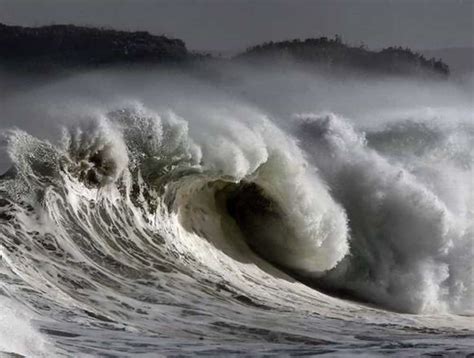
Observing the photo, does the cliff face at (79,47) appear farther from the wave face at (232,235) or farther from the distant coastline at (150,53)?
the wave face at (232,235)

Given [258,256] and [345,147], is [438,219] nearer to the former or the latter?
[345,147]

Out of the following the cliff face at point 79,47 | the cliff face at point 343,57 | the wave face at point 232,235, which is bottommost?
the wave face at point 232,235

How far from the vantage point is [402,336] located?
9.16 metres

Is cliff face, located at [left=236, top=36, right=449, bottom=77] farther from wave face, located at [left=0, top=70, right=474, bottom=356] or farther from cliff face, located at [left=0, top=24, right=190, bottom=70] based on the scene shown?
wave face, located at [left=0, top=70, right=474, bottom=356]

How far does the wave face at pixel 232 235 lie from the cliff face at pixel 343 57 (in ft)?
27.1

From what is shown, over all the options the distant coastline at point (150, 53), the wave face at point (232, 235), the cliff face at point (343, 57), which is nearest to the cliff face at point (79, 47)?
the distant coastline at point (150, 53)

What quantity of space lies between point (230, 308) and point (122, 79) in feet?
28.7

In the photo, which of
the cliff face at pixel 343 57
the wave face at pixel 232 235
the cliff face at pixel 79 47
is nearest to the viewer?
the wave face at pixel 232 235

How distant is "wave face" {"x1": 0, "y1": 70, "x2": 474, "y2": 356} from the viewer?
28.0ft

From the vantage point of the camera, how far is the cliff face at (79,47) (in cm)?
2327

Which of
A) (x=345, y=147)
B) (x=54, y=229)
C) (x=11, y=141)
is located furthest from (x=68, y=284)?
(x=345, y=147)

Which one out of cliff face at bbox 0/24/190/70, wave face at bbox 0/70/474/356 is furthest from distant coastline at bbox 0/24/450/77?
wave face at bbox 0/70/474/356

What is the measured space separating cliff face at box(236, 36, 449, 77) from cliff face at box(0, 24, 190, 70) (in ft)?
8.08

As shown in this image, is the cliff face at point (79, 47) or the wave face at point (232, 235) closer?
the wave face at point (232, 235)
